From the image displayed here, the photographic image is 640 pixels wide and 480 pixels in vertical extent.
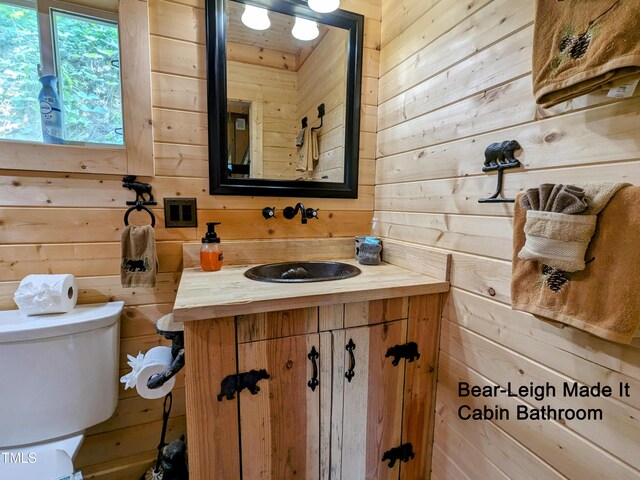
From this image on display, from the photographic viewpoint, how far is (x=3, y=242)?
1042 millimetres

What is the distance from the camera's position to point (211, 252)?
1155 mm

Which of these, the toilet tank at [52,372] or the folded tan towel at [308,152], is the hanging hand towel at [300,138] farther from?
the toilet tank at [52,372]

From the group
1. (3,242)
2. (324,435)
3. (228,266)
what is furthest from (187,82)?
(324,435)

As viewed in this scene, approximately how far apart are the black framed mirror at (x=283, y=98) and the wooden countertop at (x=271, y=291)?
0.43 m

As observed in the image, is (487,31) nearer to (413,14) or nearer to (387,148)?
(413,14)

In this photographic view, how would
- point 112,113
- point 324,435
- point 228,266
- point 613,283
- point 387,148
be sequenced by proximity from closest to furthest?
point 613,283 < point 324,435 < point 112,113 < point 228,266 < point 387,148

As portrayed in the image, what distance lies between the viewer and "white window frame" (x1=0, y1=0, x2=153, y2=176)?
1028mm

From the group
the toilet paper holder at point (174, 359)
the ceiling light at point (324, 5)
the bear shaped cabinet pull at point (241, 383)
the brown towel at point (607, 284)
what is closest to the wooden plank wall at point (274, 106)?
the ceiling light at point (324, 5)

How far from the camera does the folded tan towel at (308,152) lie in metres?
1.38

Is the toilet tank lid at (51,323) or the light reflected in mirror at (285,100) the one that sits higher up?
the light reflected in mirror at (285,100)

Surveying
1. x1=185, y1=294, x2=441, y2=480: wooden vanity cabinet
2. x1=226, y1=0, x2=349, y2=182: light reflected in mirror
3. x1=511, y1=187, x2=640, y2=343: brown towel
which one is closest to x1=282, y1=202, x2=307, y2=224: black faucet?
x1=226, y1=0, x2=349, y2=182: light reflected in mirror

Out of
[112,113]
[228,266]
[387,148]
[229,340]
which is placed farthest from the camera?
[387,148]

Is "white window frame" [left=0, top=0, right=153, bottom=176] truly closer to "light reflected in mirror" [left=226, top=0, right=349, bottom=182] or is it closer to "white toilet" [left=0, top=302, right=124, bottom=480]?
"light reflected in mirror" [left=226, top=0, right=349, bottom=182]

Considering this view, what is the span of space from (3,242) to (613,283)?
1745mm
